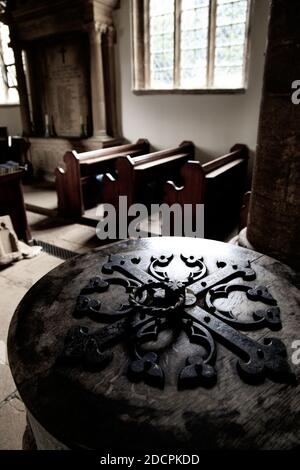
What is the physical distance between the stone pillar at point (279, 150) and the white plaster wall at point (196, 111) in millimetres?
3428

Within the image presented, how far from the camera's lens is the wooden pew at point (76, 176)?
16.2 feet

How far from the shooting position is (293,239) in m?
2.12

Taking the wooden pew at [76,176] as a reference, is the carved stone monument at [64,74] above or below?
above

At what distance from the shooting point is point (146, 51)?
6.09 m

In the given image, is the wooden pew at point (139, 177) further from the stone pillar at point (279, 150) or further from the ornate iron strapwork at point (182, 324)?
the ornate iron strapwork at point (182, 324)

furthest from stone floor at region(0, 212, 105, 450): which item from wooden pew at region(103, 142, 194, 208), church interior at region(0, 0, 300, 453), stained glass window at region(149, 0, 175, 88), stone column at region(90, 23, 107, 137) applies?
stained glass window at region(149, 0, 175, 88)

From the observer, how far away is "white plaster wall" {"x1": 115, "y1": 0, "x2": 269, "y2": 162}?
16.4 feet

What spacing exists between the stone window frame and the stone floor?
120 inches

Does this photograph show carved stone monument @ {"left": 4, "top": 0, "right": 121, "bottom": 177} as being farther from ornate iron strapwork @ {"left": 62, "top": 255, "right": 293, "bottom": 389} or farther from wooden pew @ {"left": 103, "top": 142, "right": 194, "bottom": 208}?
ornate iron strapwork @ {"left": 62, "top": 255, "right": 293, "bottom": 389}

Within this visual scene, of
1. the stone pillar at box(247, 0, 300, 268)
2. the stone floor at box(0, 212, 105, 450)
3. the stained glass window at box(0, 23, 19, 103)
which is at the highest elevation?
the stained glass window at box(0, 23, 19, 103)

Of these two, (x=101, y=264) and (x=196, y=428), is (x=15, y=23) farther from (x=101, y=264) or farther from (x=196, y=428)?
(x=196, y=428)

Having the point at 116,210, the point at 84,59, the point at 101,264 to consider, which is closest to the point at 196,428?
the point at 101,264

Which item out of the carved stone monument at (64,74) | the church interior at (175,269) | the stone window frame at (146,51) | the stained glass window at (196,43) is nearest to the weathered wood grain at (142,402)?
the church interior at (175,269)

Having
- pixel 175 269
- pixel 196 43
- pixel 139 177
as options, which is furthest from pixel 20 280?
pixel 196 43
